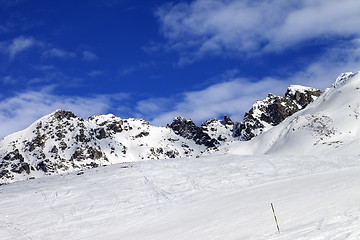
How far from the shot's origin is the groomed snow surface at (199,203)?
12.3 meters

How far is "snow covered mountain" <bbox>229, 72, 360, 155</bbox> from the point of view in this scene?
72062 millimetres

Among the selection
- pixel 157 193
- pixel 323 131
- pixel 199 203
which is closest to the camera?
pixel 199 203

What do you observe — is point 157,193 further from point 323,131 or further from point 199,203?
point 323,131

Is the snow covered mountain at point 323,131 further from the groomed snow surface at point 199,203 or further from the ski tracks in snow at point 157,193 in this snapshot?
the ski tracks in snow at point 157,193

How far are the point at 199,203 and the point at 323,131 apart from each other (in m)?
69.5

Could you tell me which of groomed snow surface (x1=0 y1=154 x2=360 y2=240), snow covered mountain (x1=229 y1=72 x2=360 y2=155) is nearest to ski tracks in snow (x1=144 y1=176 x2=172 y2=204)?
groomed snow surface (x1=0 y1=154 x2=360 y2=240)

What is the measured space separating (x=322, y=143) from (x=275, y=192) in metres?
61.0

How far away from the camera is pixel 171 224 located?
16.7 meters

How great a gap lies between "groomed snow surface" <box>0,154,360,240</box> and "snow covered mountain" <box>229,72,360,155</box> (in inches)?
1478

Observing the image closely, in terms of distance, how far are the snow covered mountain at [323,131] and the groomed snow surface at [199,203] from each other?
37530 mm

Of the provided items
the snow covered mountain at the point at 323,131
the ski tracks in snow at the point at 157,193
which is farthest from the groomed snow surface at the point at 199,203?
the snow covered mountain at the point at 323,131

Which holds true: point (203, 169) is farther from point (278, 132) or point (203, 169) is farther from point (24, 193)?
point (278, 132)

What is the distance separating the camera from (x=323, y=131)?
8088 centimetres

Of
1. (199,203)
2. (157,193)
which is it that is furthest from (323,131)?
(199,203)
